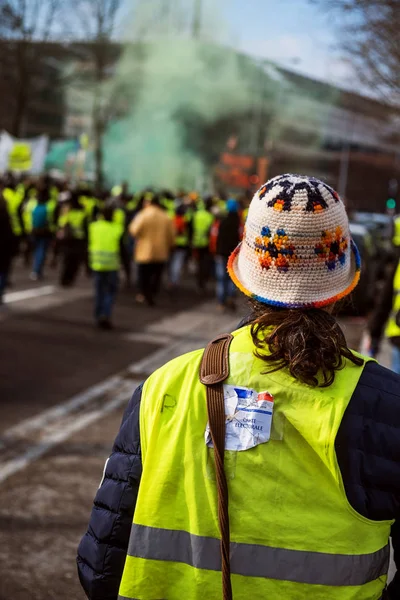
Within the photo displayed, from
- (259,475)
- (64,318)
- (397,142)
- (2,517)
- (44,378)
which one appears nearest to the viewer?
(259,475)

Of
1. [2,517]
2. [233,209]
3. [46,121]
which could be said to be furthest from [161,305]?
[46,121]

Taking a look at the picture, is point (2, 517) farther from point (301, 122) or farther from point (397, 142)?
point (301, 122)

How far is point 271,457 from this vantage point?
1.79 meters

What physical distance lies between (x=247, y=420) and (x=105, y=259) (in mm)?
9819

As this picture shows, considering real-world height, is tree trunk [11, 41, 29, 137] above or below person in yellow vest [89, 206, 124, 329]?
above

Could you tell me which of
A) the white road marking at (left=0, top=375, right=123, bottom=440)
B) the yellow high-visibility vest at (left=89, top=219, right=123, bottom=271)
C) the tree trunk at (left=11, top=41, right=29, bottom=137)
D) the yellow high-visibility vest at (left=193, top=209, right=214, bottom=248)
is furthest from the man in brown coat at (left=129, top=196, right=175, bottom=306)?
the tree trunk at (left=11, top=41, right=29, bottom=137)

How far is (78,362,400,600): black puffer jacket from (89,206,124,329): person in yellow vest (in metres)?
9.60

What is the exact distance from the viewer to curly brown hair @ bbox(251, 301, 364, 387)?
5.95 ft

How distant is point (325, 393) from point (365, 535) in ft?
0.93

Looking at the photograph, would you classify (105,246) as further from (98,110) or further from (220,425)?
(98,110)

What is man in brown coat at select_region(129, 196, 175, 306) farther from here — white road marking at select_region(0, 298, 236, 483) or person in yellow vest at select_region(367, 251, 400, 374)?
person in yellow vest at select_region(367, 251, 400, 374)

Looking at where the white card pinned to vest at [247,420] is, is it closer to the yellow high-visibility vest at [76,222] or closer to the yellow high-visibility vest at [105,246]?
the yellow high-visibility vest at [105,246]

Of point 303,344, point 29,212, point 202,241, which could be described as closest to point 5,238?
point 29,212

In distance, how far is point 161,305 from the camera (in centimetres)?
1509
